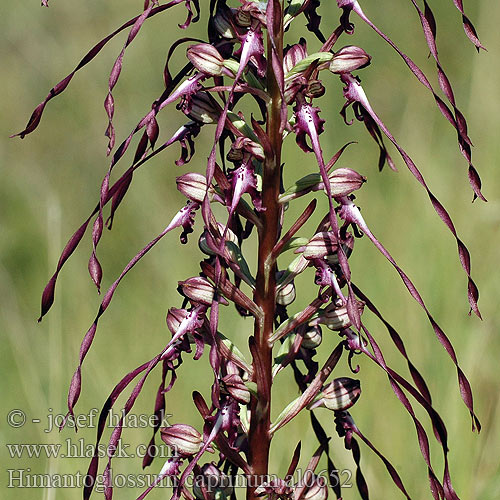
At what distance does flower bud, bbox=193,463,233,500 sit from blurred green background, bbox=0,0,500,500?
599 millimetres

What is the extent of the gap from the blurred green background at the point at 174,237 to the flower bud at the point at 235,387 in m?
0.73

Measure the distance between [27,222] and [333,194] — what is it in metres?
2.80

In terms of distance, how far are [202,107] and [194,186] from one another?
0.36 feet

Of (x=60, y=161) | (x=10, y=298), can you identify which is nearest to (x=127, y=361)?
(x=10, y=298)

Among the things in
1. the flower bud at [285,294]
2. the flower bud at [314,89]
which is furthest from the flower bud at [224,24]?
the flower bud at [285,294]

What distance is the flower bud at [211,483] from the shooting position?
51.7 inches

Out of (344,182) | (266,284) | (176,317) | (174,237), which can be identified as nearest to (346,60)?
(344,182)

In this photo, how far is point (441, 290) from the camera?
251cm

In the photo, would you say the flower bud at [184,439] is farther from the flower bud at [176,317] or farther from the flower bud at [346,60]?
the flower bud at [346,60]

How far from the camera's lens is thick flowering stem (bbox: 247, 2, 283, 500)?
1186 millimetres

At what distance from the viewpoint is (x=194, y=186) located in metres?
1.26

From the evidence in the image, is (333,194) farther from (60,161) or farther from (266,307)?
(60,161)

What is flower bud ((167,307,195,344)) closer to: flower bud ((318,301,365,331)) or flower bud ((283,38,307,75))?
flower bud ((318,301,365,331))

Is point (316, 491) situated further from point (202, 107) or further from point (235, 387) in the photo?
point (202, 107)
